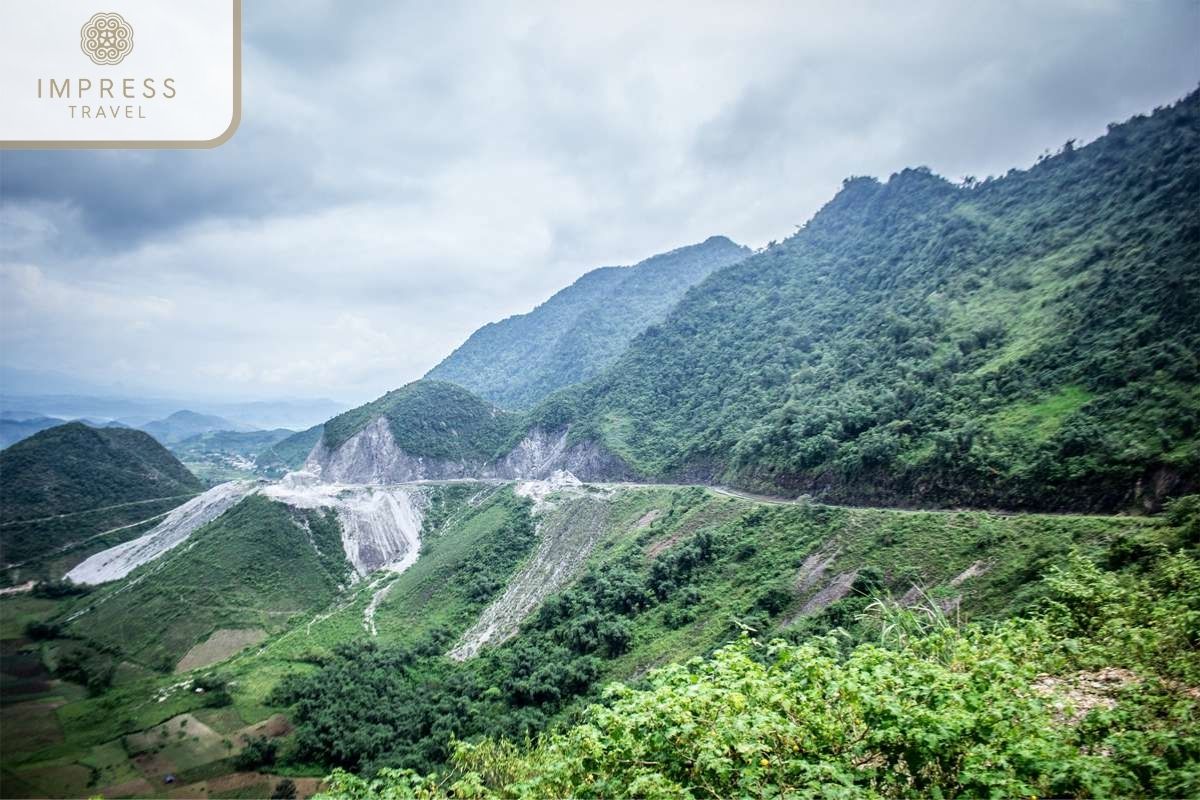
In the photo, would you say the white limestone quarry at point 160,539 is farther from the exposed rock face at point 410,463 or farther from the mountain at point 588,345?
the mountain at point 588,345

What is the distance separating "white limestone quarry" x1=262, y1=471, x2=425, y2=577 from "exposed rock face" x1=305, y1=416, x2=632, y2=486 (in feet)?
30.4

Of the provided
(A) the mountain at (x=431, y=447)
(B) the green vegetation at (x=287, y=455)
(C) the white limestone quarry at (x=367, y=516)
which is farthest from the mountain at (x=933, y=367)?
(B) the green vegetation at (x=287, y=455)

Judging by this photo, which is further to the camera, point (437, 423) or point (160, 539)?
point (437, 423)

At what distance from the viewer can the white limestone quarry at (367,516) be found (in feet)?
204

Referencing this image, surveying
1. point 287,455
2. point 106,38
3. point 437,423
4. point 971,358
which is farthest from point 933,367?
point 287,455

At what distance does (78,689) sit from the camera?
31688 millimetres

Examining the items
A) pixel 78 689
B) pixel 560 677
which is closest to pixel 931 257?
pixel 560 677

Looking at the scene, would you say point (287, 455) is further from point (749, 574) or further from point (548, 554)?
point (749, 574)

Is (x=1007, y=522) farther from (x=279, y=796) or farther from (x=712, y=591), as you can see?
(x=279, y=796)

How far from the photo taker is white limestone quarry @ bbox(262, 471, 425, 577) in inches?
2451

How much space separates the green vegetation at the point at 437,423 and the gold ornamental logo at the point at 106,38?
278 feet

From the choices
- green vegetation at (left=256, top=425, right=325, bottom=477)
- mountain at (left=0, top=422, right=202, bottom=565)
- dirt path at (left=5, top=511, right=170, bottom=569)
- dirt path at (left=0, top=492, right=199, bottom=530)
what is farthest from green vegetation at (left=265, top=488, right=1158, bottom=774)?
green vegetation at (left=256, top=425, right=325, bottom=477)

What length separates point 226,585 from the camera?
48.0 meters

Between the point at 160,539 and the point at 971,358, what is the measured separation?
269 feet
